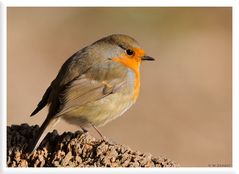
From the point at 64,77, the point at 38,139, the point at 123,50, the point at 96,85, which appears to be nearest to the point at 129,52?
the point at 123,50

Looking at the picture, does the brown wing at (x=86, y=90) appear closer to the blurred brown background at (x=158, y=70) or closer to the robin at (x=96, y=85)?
the robin at (x=96, y=85)

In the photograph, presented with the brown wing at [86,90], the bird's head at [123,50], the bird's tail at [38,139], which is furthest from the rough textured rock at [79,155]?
the bird's head at [123,50]

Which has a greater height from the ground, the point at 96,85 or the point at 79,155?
the point at 96,85

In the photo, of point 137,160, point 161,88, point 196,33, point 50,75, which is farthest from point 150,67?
point 137,160

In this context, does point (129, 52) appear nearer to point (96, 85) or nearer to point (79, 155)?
point (96, 85)

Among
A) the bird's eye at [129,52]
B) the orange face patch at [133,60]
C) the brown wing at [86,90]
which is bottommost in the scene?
the brown wing at [86,90]

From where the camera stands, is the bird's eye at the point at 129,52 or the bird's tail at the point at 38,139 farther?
the bird's eye at the point at 129,52

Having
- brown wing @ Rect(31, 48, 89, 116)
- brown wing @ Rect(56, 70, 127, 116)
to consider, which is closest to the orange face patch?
brown wing @ Rect(56, 70, 127, 116)
